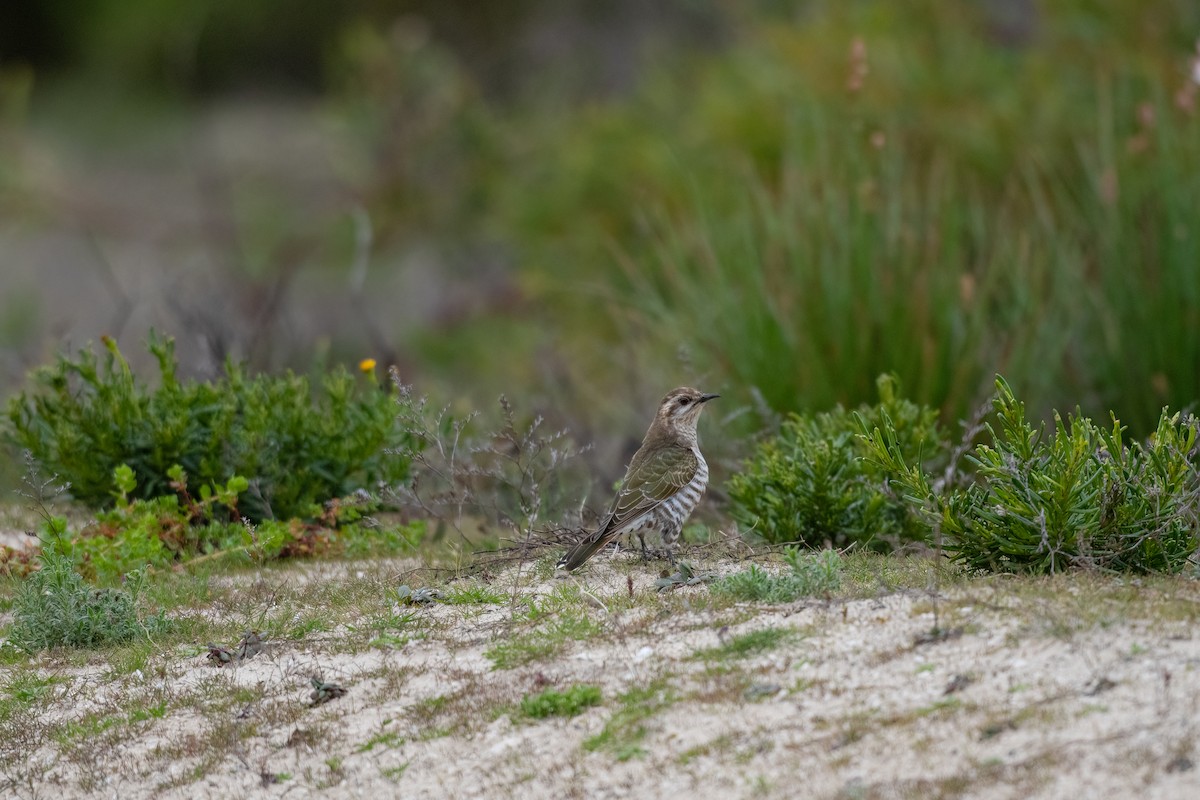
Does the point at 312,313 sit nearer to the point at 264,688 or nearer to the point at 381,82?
the point at 381,82

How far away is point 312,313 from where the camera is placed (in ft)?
67.1

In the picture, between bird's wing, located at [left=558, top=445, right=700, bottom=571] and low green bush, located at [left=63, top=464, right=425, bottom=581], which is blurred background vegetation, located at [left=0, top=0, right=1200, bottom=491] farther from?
low green bush, located at [left=63, top=464, right=425, bottom=581]

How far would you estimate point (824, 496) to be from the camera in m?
7.17

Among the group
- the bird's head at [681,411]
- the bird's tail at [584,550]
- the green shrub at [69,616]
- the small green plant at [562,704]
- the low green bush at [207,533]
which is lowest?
the low green bush at [207,533]

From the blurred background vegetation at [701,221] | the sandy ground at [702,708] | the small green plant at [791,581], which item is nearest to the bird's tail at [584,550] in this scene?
the sandy ground at [702,708]

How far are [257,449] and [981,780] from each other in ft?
16.7

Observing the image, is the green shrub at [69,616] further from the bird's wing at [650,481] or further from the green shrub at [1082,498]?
the green shrub at [1082,498]

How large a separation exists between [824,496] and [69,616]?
11.1ft

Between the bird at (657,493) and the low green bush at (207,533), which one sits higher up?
the bird at (657,493)

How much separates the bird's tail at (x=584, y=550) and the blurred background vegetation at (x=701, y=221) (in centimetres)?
168

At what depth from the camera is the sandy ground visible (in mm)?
4434

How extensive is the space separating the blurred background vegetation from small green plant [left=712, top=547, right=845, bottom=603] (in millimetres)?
2265

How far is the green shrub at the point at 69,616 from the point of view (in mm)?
6492

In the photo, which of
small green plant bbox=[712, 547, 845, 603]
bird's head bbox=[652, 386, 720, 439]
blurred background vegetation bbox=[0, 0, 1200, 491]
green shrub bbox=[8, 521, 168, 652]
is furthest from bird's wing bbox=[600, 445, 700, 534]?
green shrub bbox=[8, 521, 168, 652]
